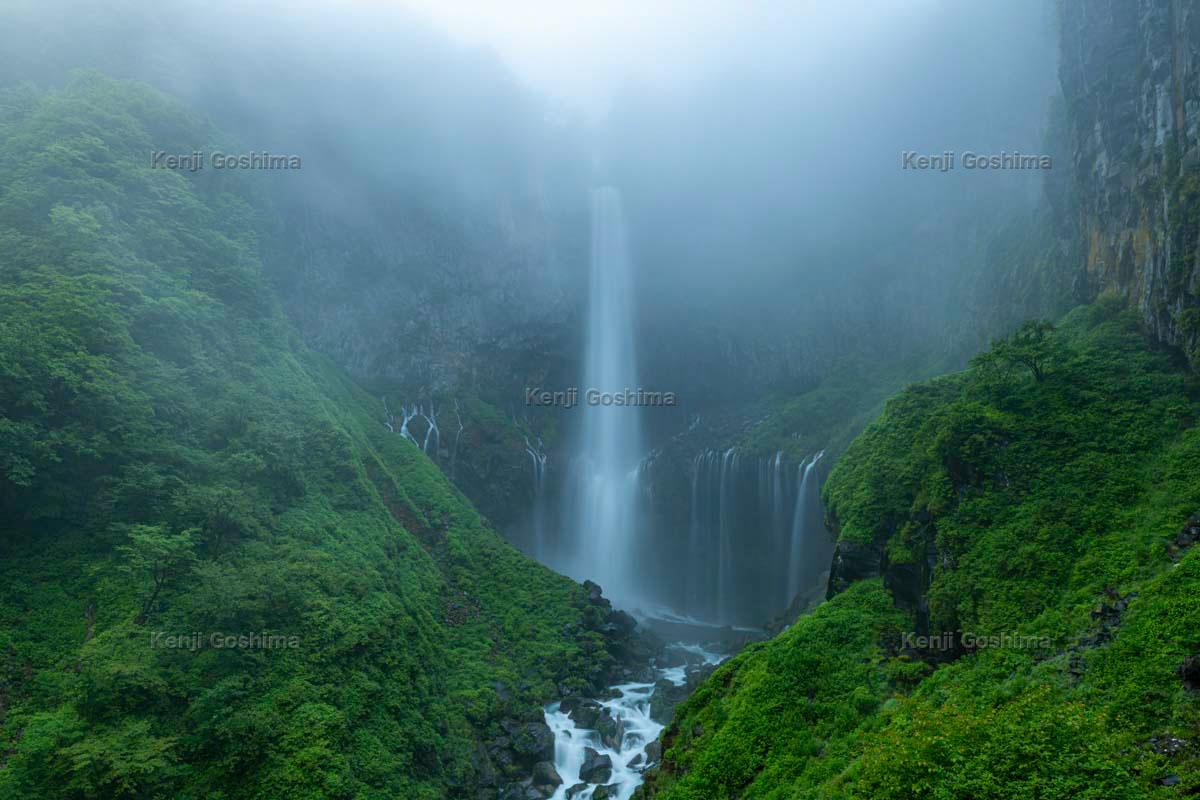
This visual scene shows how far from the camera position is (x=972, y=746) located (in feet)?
25.2

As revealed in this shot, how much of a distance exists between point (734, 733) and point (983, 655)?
5.15 metres

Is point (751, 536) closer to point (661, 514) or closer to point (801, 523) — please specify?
point (801, 523)

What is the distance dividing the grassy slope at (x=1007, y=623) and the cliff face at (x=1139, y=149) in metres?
1.60

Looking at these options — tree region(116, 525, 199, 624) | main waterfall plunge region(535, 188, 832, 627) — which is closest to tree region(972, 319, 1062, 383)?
main waterfall plunge region(535, 188, 832, 627)

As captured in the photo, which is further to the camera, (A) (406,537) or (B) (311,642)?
(A) (406,537)

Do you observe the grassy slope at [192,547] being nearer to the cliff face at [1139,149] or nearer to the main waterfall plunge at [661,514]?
the main waterfall plunge at [661,514]

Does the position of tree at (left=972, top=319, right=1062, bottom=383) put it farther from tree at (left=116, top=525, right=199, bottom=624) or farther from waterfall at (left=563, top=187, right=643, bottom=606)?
waterfall at (left=563, top=187, right=643, bottom=606)

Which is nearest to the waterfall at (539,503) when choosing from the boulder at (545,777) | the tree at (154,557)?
the boulder at (545,777)

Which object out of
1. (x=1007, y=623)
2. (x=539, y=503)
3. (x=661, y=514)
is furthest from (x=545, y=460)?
(x=1007, y=623)

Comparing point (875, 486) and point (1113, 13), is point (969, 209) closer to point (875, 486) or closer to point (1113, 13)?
point (1113, 13)

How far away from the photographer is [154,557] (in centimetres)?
1616

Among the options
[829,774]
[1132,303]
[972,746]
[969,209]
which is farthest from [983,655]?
[969,209]

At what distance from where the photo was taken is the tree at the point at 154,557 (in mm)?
15844

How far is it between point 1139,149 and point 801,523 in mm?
25237
